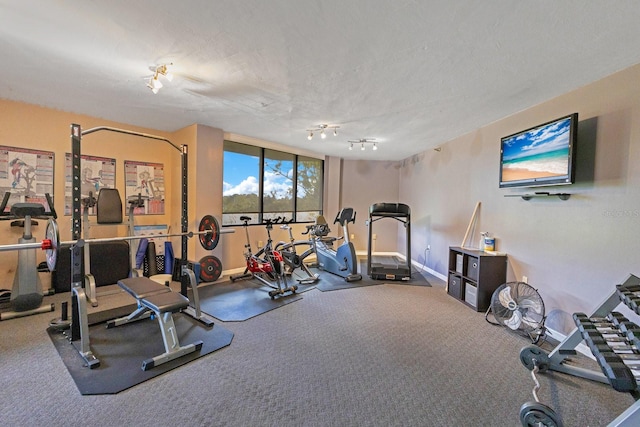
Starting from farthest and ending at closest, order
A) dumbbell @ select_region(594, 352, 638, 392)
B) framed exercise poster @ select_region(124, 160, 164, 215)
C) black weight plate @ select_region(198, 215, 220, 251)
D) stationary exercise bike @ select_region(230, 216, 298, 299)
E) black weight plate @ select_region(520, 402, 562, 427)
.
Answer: framed exercise poster @ select_region(124, 160, 164, 215) → stationary exercise bike @ select_region(230, 216, 298, 299) → black weight plate @ select_region(198, 215, 220, 251) → black weight plate @ select_region(520, 402, 562, 427) → dumbbell @ select_region(594, 352, 638, 392)

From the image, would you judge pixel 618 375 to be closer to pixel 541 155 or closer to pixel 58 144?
pixel 541 155

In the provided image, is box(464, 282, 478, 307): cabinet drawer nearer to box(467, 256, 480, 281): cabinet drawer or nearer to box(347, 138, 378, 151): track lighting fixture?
box(467, 256, 480, 281): cabinet drawer

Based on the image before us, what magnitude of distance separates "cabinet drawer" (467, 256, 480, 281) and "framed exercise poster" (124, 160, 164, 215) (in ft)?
16.1

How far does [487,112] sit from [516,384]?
2896 millimetres

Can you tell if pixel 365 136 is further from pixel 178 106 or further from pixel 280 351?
pixel 280 351

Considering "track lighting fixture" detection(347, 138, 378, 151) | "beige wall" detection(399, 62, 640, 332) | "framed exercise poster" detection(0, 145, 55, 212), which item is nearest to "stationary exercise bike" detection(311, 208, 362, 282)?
"track lighting fixture" detection(347, 138, 378, 151)

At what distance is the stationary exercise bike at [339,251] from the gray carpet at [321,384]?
1826 millimetres

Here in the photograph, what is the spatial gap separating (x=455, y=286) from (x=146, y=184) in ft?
16.8

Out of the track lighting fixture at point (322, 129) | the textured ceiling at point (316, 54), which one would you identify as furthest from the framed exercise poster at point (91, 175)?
the track lighting fixture at point (322, 129)

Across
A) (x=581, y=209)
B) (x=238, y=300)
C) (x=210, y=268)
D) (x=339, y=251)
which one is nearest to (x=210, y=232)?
(x=238, y=300)

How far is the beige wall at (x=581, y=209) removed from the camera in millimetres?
2332

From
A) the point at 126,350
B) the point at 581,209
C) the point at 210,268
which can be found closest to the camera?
the point at 126,350

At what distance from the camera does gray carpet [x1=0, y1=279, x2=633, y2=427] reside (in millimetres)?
1735

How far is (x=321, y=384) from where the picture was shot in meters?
2.05
